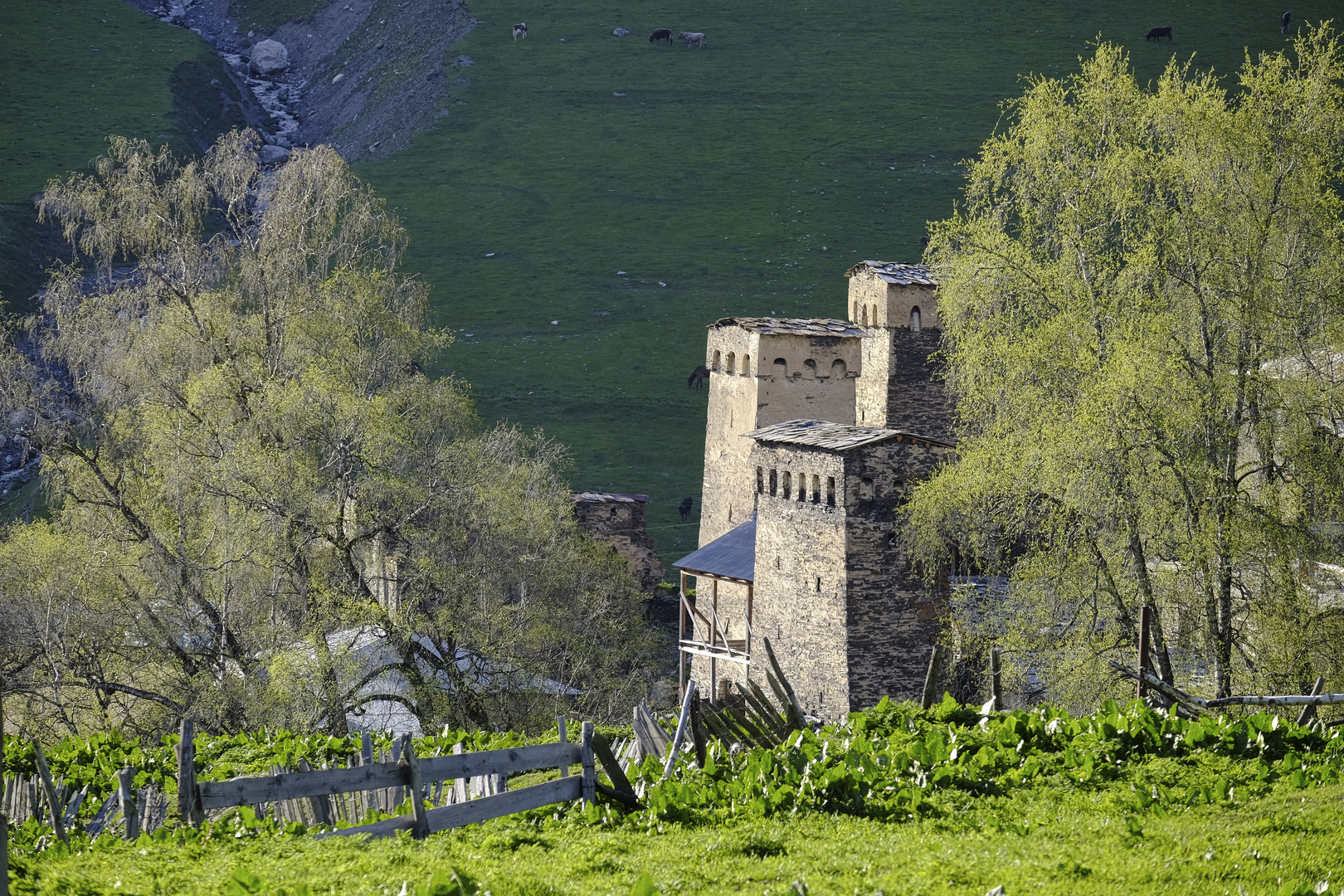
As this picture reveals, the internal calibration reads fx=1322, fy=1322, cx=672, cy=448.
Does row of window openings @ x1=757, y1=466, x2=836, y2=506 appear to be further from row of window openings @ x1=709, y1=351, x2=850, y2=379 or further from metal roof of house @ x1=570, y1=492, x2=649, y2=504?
metal roof of house @ x1=570, y1=492, x2=649, y2=504

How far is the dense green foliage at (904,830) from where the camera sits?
946 centimetres

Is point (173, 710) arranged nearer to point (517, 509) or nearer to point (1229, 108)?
point (517, 509)

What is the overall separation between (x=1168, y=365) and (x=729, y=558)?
60.6 feet

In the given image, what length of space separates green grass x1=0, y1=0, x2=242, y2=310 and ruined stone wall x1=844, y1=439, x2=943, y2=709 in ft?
203

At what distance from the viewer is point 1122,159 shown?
65.8ft

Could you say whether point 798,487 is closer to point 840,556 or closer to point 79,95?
point 840,556

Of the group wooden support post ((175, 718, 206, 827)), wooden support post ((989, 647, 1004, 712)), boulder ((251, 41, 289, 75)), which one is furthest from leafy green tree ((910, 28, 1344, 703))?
boulder ((251, 41, 289, 75))

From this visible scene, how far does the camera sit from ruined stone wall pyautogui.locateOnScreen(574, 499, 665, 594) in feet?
159

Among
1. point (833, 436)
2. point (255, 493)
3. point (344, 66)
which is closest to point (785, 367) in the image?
point (833, 436)

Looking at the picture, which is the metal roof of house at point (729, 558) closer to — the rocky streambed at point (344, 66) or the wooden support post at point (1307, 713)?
the wooden support post at point (1307, 713)

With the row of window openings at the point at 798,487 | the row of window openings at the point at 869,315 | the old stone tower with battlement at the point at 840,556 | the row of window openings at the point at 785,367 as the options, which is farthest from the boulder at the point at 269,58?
the row of window openings at the point at 798,487

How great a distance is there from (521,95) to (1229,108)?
87.5m

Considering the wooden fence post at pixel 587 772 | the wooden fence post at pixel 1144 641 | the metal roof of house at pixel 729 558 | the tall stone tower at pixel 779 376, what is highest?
the tall stone tower at pixel 779 376

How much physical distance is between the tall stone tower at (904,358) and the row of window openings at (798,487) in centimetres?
1019
